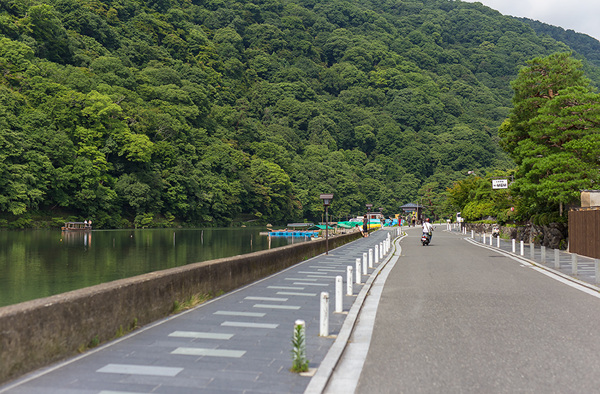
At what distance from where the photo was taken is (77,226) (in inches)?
2842

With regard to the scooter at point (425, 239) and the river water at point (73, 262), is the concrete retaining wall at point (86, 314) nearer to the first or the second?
the river water at point (73, 262)

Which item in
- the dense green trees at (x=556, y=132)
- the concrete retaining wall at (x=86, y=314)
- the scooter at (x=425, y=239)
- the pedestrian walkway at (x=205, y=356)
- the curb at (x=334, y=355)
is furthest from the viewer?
the scooter at (x=425, y=239)

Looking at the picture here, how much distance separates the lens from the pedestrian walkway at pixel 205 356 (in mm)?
5754

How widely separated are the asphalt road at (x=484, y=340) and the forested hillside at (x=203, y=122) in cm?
5986

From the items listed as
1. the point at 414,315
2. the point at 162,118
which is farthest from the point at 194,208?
the point at 414,315

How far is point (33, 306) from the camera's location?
6.53 meters

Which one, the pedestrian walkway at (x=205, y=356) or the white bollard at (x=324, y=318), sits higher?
the white bollard at (x=324, y=318)

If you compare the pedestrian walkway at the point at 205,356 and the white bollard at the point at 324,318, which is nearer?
the pedestrian walkway at the point at 205,356

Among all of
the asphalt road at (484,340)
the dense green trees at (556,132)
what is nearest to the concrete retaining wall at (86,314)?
the asphalt road at (484,340)

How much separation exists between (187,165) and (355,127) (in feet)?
294

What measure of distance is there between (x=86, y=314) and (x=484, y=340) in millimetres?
5849

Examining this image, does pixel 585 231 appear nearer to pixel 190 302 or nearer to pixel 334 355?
pixel 190 302

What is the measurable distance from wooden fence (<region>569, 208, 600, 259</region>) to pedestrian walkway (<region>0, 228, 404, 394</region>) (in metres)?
18.8

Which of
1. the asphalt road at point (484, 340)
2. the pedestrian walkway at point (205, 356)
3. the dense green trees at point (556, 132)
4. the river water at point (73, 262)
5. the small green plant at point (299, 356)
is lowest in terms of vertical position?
the river water at point (73, 262)
